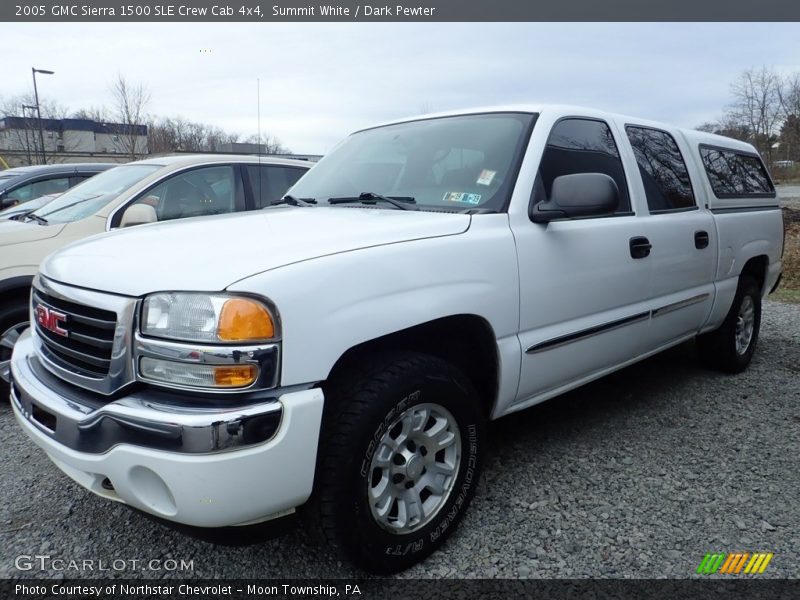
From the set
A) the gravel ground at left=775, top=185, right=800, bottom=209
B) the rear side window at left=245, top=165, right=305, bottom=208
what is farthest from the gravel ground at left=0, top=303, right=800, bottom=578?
the gravel ground at left=775, top=185, right=800, bottom=209

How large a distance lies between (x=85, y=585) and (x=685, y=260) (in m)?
A: 3.49

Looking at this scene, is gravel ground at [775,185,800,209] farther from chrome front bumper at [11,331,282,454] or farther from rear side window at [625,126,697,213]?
chrome front bumper at [11,331,282,454]

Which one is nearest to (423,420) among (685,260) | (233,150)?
(685,260)

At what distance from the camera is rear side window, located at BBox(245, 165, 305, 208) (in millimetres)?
5152

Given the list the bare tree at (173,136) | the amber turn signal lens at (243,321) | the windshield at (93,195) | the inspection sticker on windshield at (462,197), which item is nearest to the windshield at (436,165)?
the inspection sticker on windshield at (462,197)

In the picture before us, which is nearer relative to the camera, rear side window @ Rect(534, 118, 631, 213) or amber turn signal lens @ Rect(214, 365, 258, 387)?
amber turn signal lens @ Rect(214, 365, 258, 387)

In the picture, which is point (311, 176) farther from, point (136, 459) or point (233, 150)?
point (136, 459)

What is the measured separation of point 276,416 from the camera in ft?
5.87

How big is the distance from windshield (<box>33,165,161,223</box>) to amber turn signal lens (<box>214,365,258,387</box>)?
313cm

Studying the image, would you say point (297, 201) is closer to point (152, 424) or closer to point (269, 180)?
point (152, 424)

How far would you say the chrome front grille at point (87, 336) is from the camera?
6.21ft

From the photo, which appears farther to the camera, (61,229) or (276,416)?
(61,229)

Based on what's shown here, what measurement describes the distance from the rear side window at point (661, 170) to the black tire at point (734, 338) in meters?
1.03

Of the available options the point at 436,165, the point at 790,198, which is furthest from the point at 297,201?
the point at 790,198
